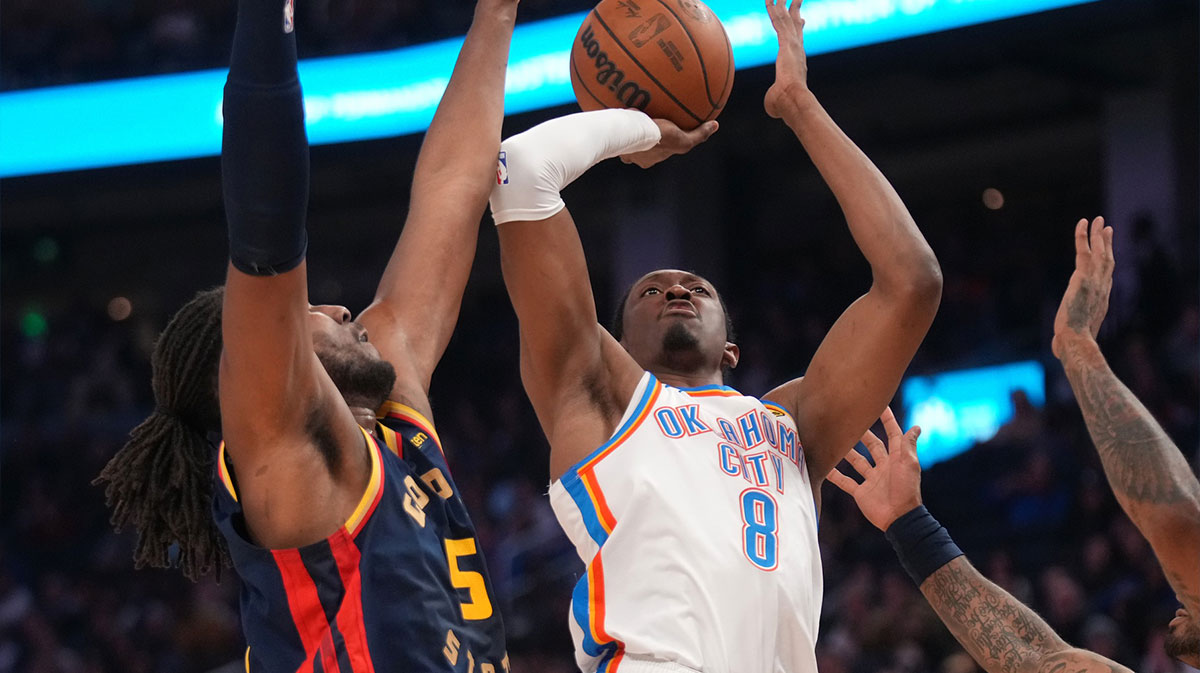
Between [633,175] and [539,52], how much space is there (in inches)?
84.2

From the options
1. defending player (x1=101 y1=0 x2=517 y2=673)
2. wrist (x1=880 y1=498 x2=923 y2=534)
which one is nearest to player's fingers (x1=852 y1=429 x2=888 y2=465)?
wrist (x1=880 y1=498 x2=923 y2=534)

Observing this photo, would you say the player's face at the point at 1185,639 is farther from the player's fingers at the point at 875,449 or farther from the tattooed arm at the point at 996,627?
the player's fingers at the point at 875,449

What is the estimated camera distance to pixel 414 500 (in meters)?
2.36

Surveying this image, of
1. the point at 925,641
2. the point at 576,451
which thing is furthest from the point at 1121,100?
the point at 576,451

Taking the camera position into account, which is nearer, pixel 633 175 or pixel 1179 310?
pixel 1179 310

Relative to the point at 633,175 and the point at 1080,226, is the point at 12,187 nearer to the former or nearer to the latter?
the point at 633,175

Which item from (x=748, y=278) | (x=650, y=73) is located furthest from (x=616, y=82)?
(x=748, y=278)

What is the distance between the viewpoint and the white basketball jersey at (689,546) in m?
2.71

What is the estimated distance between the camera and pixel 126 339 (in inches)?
547

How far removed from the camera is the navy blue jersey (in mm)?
2184

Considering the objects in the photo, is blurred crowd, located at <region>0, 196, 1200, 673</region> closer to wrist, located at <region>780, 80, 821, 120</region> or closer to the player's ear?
the player's ear

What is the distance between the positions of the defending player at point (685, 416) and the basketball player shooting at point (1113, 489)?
338mm

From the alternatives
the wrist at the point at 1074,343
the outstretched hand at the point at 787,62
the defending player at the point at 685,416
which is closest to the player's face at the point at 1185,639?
the wrist at the point at 1074,343

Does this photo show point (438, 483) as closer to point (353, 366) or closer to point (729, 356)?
point (353, 366)
